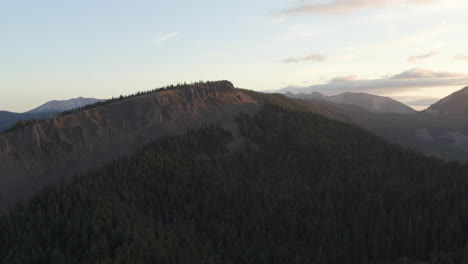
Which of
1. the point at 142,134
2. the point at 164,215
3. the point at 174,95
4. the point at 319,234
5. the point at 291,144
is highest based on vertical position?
the point at 174,95

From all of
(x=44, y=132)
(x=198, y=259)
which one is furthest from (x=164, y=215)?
(x=44, y=132)

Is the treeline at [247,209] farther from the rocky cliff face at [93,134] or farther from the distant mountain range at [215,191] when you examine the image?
the rocky cliff face at [93,134]

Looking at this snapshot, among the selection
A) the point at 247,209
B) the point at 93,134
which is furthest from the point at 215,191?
the point at 93,134

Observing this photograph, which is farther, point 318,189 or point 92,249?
point 318,189

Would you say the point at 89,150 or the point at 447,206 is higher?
the point at 89,150

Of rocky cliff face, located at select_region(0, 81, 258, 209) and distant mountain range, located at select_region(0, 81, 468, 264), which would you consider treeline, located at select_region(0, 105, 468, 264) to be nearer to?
distant mountain range, located at select_region(0, 81, 468, 264)

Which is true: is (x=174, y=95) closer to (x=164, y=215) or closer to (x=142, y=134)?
(x=142, y=134)

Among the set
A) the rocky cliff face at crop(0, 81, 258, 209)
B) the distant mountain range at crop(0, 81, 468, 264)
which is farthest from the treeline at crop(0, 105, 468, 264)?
the rocky cliff face at crop(0, 81, 258, 209)
